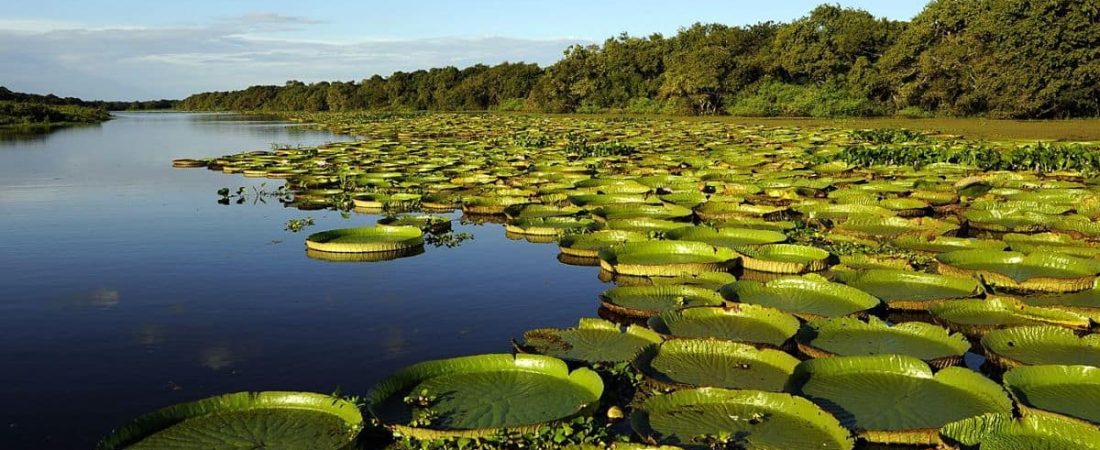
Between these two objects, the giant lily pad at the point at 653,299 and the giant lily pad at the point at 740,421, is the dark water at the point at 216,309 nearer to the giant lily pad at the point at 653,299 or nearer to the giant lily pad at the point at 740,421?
the giant lily pad at the point at 653,299

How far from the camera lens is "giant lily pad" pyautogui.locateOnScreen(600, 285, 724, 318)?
22.0ft

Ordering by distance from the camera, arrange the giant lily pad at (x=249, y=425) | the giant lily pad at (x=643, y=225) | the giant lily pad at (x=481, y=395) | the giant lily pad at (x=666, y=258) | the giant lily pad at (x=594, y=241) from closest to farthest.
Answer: the giant lily pad at (x=249, y=425) < the giant lily pad at (x=481, y=395) < the giant lily pad at (x=666, y=258) < the giant lily pad at (x=594, y=241) < the giant lily pad at (x=643, y=225)

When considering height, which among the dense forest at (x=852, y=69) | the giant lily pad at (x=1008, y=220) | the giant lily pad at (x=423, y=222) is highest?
the dense forest at (x=852, y=69)

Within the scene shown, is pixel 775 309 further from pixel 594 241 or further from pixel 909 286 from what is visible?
pixel 594 241

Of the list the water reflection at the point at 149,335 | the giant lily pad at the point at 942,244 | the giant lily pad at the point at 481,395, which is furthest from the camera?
the giant lily pad at the point at 942,244

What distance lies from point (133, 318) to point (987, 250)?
8.05 m

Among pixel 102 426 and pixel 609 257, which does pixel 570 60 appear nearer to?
pixel 609 257

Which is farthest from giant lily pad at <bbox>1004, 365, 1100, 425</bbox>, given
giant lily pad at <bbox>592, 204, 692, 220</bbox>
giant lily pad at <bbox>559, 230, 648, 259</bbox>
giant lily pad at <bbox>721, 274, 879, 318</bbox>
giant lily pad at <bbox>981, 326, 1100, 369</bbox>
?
giant lily pad at <bbox>592, 204, 692, 220</bbox>

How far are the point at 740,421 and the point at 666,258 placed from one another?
4.33 m

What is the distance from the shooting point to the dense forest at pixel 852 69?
3266 cm

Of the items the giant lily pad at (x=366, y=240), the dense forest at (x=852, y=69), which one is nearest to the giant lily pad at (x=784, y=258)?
the giant lily pad at (x=366, y=240)

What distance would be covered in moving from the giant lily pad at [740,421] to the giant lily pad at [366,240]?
549 cm

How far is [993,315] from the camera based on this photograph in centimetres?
630

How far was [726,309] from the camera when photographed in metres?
6.33
